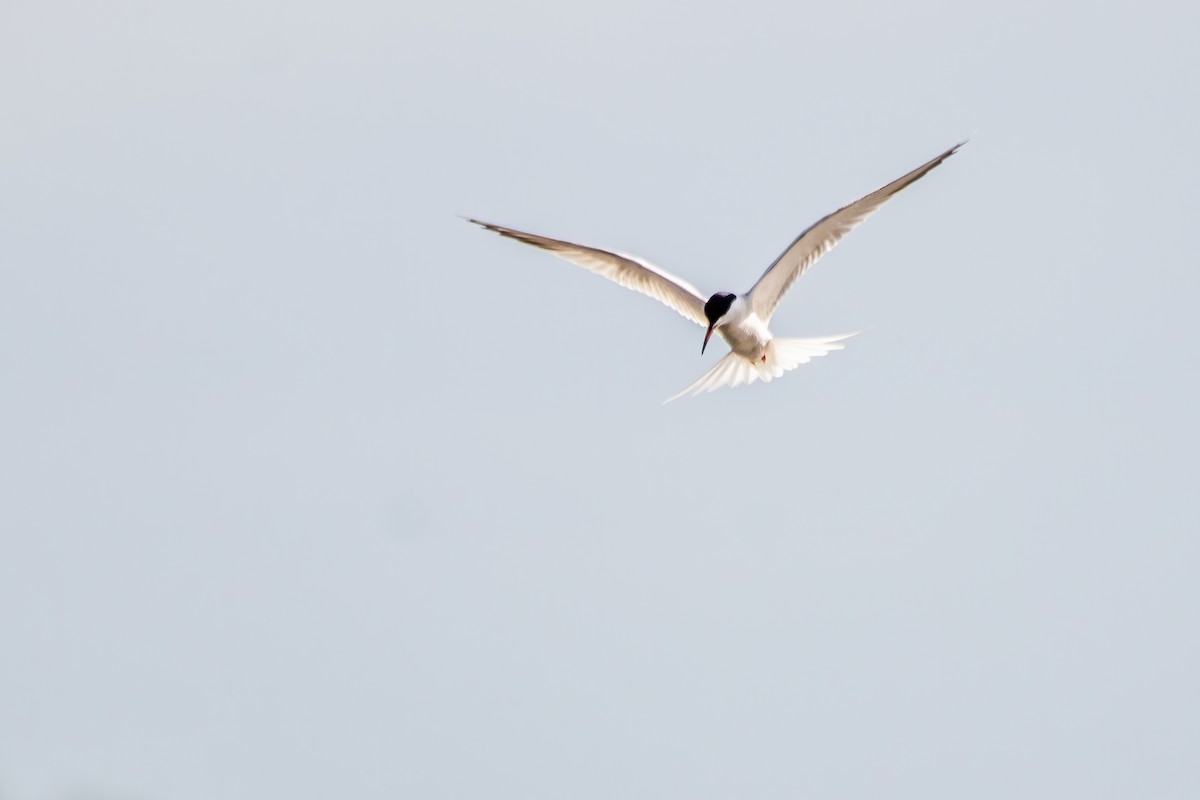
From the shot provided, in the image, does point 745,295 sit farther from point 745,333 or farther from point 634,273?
point 634,273

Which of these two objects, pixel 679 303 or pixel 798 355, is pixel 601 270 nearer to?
pixel 679 303

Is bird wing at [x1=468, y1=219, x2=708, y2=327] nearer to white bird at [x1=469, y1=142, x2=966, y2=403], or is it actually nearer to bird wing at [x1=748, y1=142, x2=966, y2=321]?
white bird at [x1=469, y1=142, x2=966, y2=403]

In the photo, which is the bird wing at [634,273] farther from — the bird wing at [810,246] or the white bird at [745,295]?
the bird wing at [810,246]

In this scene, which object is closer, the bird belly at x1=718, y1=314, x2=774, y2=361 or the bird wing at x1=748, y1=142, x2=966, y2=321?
the bird wing at x1=748, y1=142, x2=966, y2=321

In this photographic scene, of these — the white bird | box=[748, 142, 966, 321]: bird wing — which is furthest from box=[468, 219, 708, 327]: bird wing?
box=[748, 142, 966, 321]: bird wing

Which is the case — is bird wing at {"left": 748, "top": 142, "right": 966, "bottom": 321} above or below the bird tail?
above

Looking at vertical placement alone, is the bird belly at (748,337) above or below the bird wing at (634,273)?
below

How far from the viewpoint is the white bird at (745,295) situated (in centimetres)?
1288

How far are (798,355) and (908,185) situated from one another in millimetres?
2226

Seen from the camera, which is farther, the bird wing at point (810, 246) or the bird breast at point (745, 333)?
the bird breast at point (745, 333)

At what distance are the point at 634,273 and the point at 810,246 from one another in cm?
149

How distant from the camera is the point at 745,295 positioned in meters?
13.3

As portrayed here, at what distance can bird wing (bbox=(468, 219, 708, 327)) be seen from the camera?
1329 centimetres

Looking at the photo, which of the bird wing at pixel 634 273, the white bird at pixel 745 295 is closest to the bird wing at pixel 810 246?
the white bird at pixel 745 295
